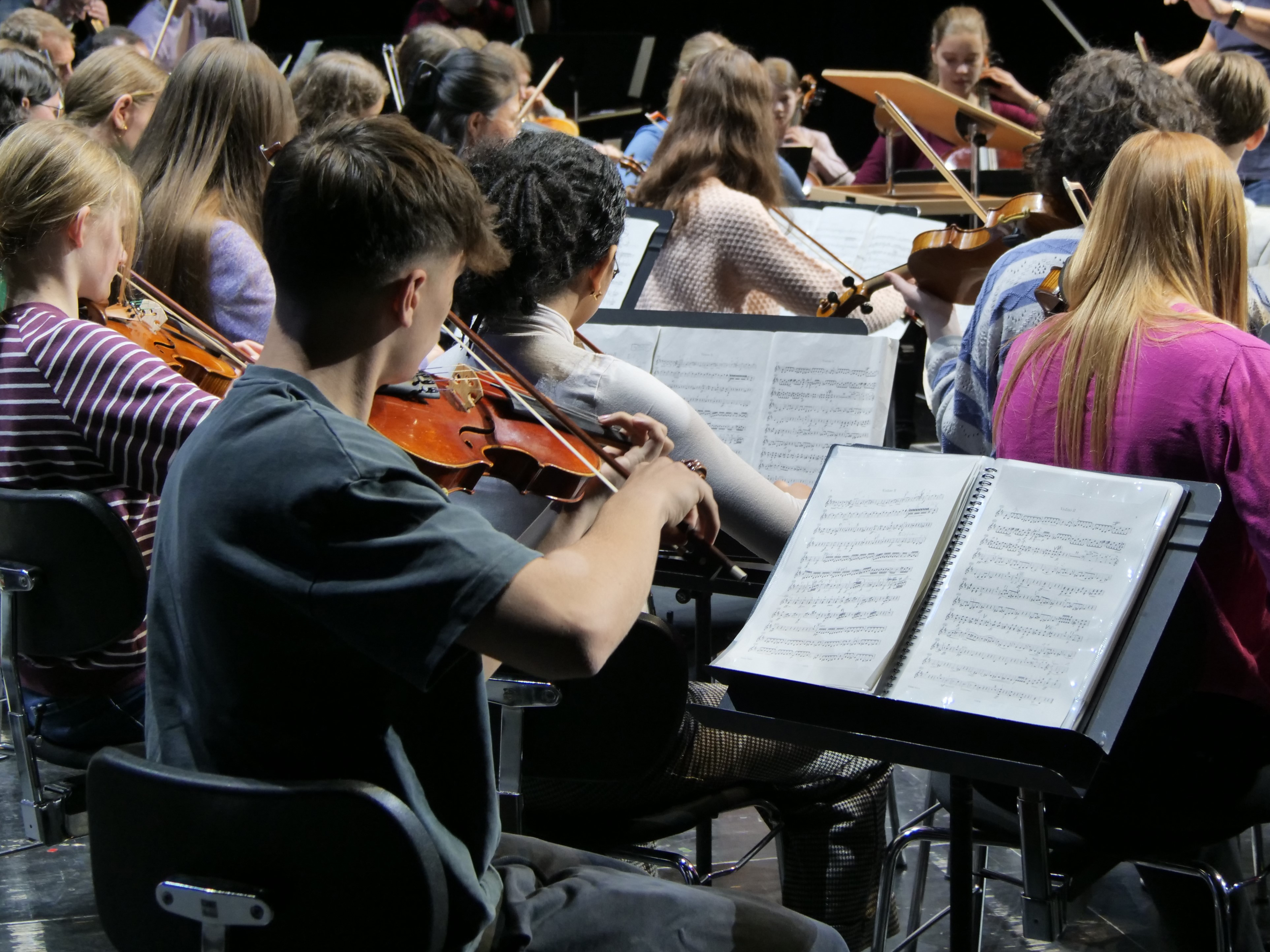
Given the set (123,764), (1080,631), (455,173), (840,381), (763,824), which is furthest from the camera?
(763,824)

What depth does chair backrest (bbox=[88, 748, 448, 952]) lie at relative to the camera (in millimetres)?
933

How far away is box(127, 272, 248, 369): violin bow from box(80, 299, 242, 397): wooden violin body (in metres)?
0.02

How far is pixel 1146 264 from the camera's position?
1.60 m

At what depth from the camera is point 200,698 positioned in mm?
984

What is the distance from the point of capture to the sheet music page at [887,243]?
335 centimetres

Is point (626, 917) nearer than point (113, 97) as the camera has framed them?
Yes

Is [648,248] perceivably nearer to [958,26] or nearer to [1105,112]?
[1105,112]

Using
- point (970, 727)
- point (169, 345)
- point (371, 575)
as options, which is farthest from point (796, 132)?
point (371, 575)

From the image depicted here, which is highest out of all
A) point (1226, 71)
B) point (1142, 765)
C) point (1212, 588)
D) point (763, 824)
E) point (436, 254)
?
point (1226, 71)

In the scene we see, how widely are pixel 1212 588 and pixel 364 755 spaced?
0.99m

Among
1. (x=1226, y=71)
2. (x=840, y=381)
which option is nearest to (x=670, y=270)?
(x=840, y=381)

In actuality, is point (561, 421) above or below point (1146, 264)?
below

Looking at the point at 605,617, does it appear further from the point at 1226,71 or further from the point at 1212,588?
the point at 1226,71

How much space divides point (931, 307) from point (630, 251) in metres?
0.76
